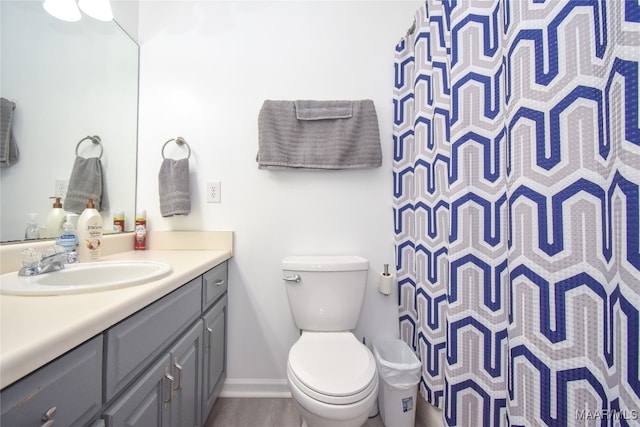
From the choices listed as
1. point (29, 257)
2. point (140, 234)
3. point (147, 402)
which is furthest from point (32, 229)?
point (147, 402)

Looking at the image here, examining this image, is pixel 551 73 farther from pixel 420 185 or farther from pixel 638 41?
pixel 420 185

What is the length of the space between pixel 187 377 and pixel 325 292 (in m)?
0.62

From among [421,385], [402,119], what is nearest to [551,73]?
[402,119]

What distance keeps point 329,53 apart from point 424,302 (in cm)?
141

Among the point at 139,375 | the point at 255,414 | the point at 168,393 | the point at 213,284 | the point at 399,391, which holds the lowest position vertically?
the point at 255,414

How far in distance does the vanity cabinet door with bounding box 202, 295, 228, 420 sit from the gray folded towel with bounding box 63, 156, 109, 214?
0.72 m

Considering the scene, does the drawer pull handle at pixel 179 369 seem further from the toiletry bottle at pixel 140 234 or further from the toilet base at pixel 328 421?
the toiletry bottle at pixel 140 234

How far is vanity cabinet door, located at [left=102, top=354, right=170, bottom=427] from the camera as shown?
535 mm

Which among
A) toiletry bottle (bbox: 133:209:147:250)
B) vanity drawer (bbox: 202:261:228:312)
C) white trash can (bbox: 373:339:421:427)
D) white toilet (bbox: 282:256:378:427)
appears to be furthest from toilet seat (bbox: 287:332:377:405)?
toiletry bottle (bbox: 133:209:147:250)

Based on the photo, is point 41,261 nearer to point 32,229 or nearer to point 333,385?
point 32,229

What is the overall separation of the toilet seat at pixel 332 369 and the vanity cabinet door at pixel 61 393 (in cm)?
57

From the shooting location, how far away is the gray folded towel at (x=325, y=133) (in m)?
1.29

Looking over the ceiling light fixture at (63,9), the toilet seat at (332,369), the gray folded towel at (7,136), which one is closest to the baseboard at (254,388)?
the toilet seat at (332,369)

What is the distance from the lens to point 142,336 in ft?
1.98
